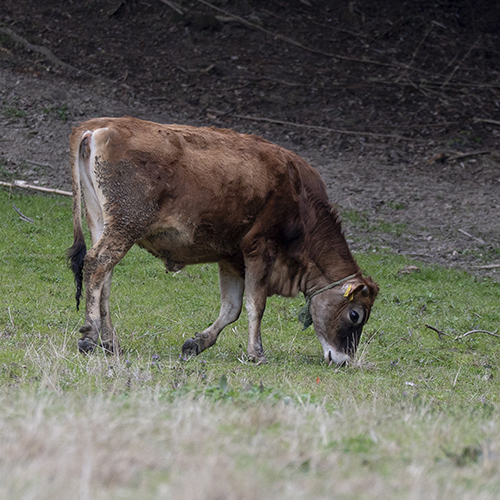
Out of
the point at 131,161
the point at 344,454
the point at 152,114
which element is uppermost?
the point at 344,454

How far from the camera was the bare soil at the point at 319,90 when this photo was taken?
579 inches

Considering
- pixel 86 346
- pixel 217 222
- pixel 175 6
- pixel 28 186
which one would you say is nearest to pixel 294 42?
pixel 175 6

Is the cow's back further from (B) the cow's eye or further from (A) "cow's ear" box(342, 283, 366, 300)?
(B) the cow's eye

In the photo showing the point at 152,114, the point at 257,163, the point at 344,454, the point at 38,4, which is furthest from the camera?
the point at 38,4

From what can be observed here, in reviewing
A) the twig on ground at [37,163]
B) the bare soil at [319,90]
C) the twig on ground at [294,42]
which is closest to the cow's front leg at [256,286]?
the bare soil at [319,90]

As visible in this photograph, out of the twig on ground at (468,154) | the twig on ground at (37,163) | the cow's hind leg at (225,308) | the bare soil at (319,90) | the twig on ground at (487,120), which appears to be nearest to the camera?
the cow's hind leg at (225,308)

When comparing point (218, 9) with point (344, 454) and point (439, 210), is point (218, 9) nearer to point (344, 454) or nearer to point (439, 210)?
point (439, 210)

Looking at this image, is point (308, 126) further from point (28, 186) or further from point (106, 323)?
point (106, 323)

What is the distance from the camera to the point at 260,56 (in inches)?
761

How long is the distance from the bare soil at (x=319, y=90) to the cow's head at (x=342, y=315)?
5.32 meters

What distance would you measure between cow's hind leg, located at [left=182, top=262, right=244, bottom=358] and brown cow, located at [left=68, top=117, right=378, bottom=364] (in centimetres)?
1

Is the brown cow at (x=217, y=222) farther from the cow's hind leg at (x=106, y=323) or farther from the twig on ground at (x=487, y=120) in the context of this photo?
the twig on ground at (x=487, y=120)

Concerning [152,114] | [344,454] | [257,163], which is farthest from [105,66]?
[344,454]

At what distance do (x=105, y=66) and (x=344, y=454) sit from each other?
16.7 m
